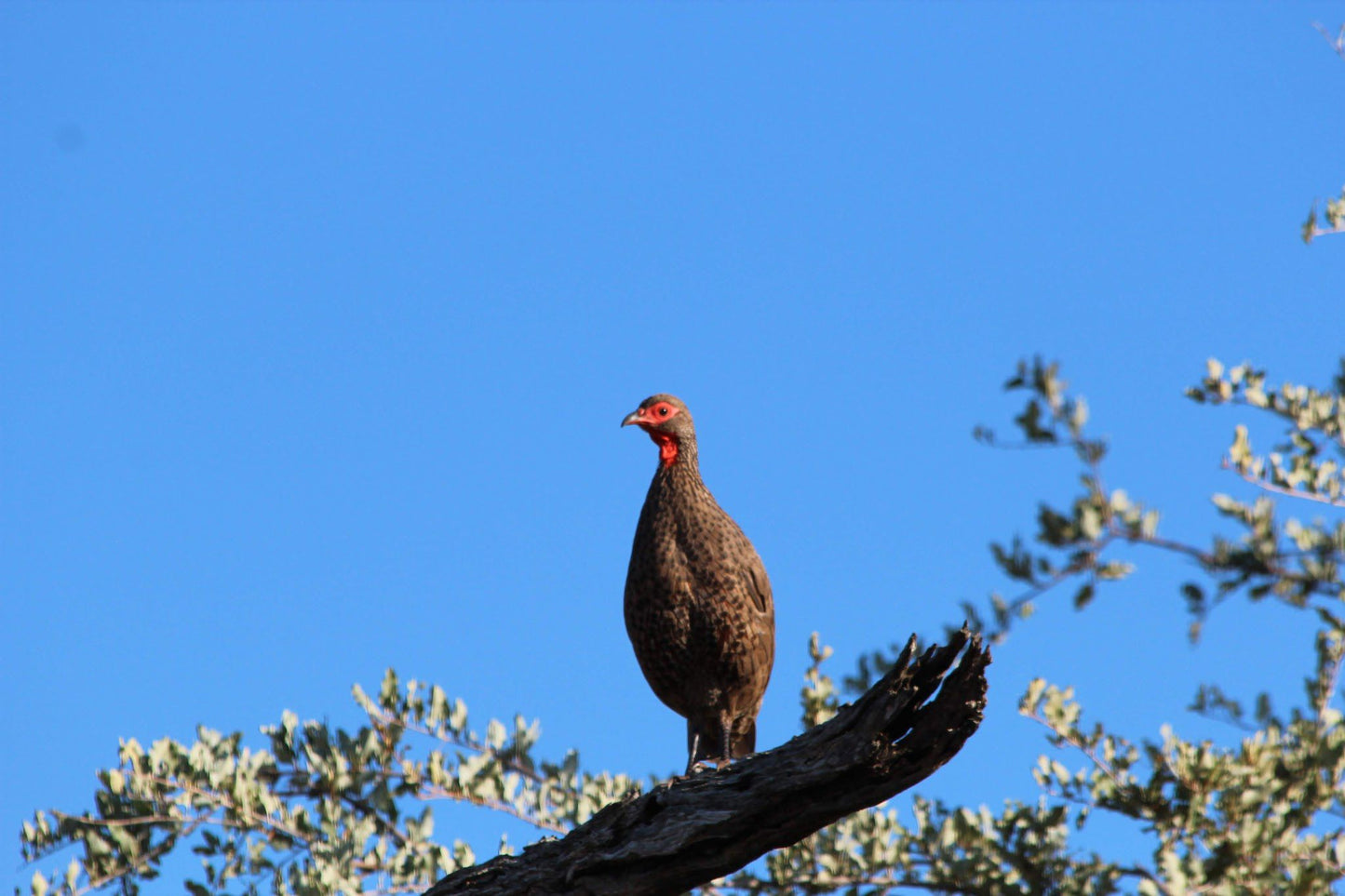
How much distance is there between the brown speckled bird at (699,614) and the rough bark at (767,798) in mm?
1838

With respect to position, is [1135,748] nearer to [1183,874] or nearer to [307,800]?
[1183,874]

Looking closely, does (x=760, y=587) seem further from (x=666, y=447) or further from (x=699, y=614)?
(x=666, y=447)

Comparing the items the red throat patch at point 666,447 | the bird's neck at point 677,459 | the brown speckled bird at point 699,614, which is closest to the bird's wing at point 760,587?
the brown speckled bird at point 699,614

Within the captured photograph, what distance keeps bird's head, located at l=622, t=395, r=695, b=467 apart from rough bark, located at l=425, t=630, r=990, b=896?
283 cm

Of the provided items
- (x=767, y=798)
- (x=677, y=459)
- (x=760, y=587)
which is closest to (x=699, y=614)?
(x=760, y=587)

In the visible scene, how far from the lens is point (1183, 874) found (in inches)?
233

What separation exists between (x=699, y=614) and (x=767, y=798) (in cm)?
231

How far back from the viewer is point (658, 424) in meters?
6.96

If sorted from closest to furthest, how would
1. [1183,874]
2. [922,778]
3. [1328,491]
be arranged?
[922,778], [1328,491], [1183,874]

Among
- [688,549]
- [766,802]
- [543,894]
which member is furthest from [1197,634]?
[688,549]

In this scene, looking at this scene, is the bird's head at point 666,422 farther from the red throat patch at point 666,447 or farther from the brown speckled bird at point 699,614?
the brown speckled bird at point 699,614

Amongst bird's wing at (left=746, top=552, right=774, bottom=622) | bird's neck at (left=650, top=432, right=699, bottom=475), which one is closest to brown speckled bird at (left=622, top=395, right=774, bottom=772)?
bird's wing at (left=746, top=552, right=774, bottom=622)

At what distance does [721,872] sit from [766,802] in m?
0.39

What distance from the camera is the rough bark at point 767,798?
359 centimetres
